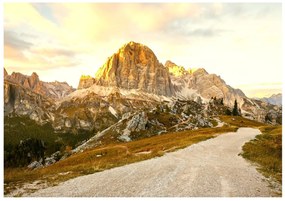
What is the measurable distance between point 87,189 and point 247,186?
1353 cm

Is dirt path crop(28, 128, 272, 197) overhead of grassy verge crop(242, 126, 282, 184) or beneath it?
overhead

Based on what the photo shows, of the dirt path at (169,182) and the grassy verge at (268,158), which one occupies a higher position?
the dirt path at (169,182)

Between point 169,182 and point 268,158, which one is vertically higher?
point 169,182

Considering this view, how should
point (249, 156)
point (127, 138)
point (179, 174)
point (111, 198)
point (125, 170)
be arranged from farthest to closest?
point (127, 138)
point (249, 156)
point (125, 170)
point (179, 174)
point (111, 198)

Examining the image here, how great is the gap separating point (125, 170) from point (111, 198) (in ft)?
34.6

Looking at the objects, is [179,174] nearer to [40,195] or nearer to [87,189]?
[87,189]

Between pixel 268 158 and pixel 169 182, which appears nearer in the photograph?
pixel 169 182

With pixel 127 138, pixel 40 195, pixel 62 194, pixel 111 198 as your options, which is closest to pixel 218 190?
pixel 111 198

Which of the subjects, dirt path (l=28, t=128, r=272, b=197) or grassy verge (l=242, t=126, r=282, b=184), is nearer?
dirt path (l=28, t=128, r=272, b=197)

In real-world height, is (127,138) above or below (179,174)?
below

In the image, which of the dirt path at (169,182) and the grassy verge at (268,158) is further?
the grassy verge at (268,158)

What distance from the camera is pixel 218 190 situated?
958 inches

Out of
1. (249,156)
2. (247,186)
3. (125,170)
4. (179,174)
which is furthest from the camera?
(249,156)

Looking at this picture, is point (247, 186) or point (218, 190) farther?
point (247, 186)
